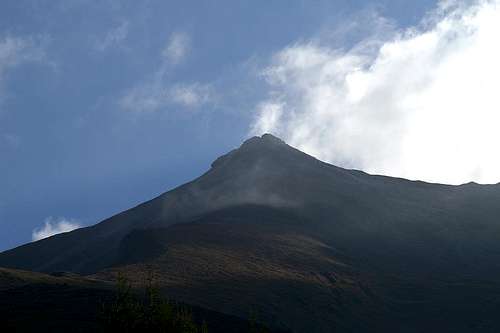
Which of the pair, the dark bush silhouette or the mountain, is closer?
the dark bush silhouette

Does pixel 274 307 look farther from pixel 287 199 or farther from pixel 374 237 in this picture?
pixel 287 199

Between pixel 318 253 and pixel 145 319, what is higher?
A: pixel 318 253

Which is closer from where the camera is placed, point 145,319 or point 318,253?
point 145,319

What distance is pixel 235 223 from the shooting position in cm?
15500

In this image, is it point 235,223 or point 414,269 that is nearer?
point 414,269

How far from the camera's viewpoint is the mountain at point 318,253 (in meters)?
97.4

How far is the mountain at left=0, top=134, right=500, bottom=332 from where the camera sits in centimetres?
9744

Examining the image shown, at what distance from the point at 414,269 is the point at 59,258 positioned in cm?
8408

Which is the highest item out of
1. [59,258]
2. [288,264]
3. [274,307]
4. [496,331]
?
[59,258]

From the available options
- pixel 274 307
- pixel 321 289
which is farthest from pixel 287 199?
pixel 274 307

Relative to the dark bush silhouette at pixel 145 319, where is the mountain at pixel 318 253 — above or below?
above

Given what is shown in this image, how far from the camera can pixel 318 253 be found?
131500 millimetres

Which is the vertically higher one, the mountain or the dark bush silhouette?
the mountain

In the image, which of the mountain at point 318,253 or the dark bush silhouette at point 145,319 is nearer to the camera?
the dark bush silhouette at point 145,319
